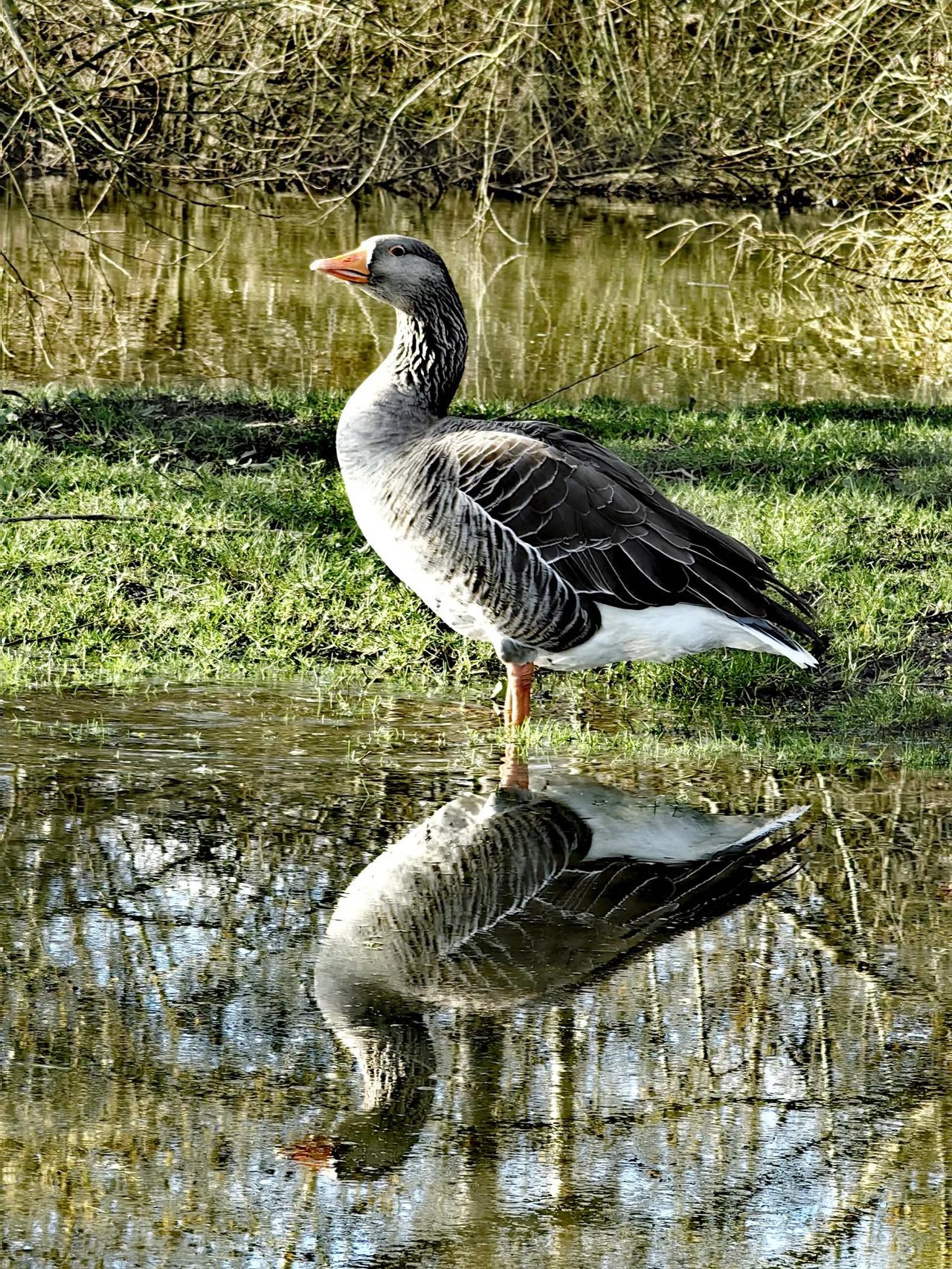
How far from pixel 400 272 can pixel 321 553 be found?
151 cm

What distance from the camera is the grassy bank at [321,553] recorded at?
21.9 ft

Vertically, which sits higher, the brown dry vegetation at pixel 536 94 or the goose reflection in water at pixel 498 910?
the brown dry vegetation at pixel 536 94

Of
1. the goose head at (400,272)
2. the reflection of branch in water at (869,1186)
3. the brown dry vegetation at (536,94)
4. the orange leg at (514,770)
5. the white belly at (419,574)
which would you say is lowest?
the reflection of branch in water at (869,1186)

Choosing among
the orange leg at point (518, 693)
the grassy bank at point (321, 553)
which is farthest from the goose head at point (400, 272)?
the orange leg at point (518, 693)

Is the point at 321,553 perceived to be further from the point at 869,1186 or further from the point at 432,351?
the point at 869,1186

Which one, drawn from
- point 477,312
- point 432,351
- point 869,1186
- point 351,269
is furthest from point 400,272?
point 477,312

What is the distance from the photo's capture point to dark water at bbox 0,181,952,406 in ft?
41.2

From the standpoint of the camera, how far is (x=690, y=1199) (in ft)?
10.5

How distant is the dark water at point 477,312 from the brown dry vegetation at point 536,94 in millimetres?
713

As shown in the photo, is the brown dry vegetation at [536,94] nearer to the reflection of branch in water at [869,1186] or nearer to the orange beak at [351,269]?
the orange beak at [351,269]

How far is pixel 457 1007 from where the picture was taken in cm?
391

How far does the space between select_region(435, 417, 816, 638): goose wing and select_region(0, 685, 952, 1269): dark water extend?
594 mm

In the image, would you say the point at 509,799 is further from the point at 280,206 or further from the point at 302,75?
the point at 280,206

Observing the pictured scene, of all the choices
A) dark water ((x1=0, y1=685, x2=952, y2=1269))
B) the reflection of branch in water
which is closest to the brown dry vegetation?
dark water ((x1=0, y1=685, x2=952, y2=1269))
